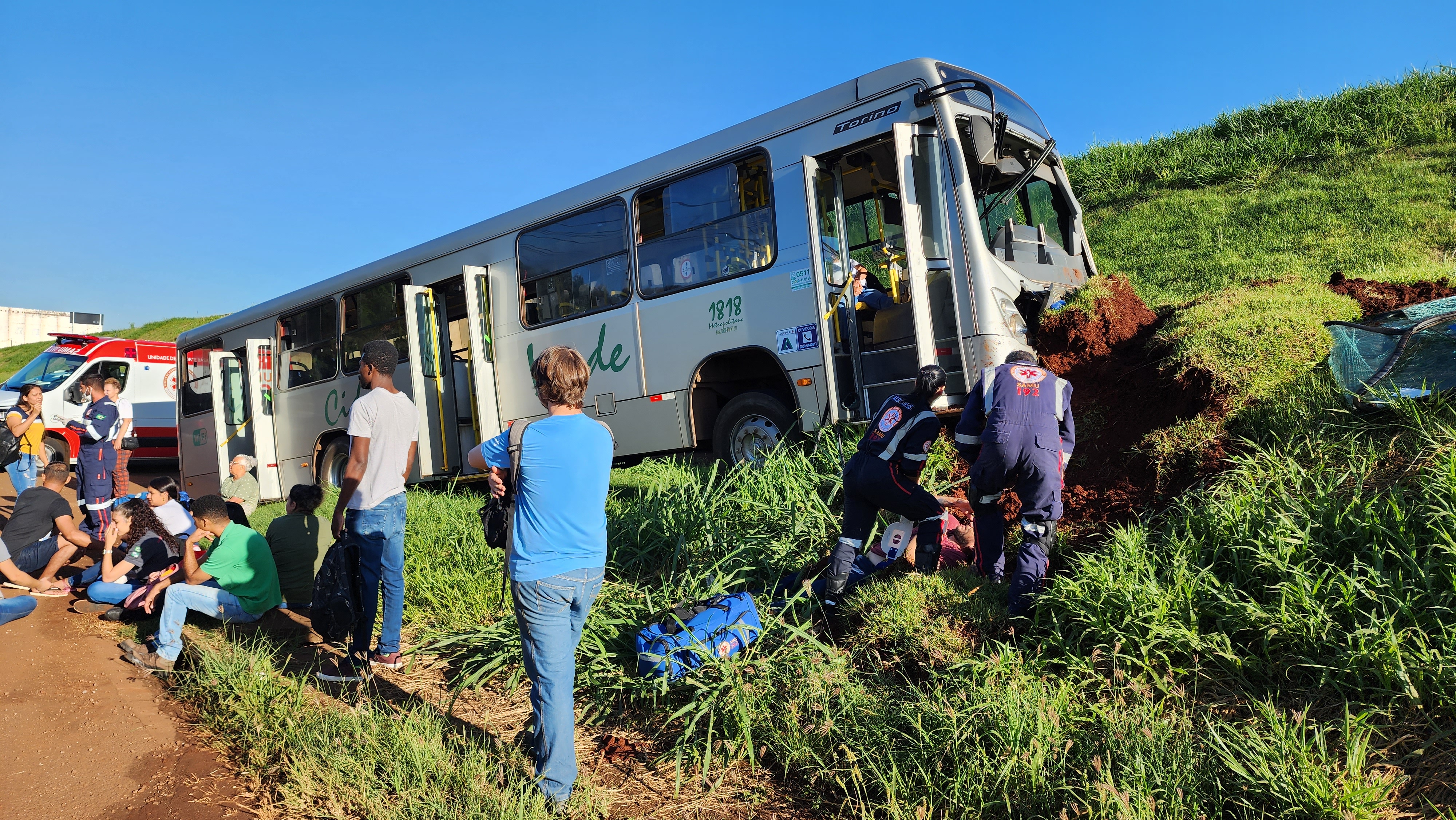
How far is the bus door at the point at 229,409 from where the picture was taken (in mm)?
12008

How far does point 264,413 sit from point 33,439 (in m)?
2.55

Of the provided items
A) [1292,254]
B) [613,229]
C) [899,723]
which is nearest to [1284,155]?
[1292,254]

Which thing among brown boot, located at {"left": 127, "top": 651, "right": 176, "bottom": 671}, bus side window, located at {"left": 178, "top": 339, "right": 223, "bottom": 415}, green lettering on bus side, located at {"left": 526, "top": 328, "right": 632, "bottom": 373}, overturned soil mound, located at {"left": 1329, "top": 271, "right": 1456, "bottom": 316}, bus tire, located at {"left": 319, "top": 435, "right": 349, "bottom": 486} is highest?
bus side window, located at {"left": 178, "top": 339, "right": 223, "bottom": 415}

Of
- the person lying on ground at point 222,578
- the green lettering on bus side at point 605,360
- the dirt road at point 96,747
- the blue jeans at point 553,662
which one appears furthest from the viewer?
the green lettering on bus side at point 605,360

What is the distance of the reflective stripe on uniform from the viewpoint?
15.0 feet

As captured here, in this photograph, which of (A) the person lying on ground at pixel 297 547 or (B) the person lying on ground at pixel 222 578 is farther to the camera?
(A) the person lying on ground at pixel 297 547

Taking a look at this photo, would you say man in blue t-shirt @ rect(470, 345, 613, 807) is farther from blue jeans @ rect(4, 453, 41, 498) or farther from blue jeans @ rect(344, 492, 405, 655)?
blue jeans @ rect(4, 453, 41, 498)

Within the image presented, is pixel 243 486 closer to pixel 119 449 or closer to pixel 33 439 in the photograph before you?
pixel 33 439

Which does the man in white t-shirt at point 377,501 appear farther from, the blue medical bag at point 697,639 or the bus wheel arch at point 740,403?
the bus wheel arch at point 740,403

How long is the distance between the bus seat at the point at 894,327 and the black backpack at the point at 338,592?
388 centimetres

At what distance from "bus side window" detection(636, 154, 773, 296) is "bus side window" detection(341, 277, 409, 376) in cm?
344

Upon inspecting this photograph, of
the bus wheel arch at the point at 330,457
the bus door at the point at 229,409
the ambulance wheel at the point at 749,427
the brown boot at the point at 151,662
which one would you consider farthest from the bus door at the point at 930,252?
the bus door at the point at 229,409

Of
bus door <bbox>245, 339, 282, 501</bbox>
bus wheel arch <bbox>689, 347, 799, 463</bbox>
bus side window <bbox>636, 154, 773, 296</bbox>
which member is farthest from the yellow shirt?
bus wheel arch <bbox>689, 347, 799, 463</bbox>

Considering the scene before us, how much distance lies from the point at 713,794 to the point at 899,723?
31.4 inches
